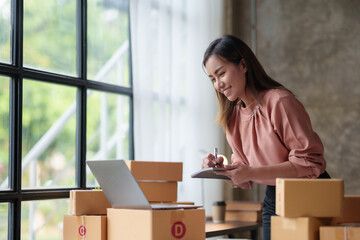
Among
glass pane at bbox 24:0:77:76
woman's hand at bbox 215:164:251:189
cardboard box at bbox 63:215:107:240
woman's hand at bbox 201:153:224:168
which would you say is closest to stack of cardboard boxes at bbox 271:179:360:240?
woman's hand at bbox 215:164:251:189

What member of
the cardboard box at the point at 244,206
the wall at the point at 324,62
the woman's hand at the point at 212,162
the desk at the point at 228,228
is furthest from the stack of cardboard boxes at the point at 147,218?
the wall at the point at 324,62

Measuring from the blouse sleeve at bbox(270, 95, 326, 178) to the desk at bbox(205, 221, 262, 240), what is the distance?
1444 mm

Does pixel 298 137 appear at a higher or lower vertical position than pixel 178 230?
Answer: higher

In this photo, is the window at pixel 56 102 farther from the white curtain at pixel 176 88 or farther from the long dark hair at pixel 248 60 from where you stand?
the long dark hair at pixel 248 60

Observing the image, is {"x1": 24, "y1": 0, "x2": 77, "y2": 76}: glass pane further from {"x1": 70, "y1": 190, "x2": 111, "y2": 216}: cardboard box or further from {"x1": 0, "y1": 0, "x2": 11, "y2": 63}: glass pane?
{"x1": 70, "y1": 190, "x2": 111, "y2": 216}: cardboard box

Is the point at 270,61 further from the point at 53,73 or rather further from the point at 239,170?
the point at 239,170

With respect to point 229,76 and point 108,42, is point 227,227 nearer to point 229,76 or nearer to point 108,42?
point 108,42

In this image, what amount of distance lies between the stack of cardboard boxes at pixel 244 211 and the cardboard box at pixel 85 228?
1942 mm

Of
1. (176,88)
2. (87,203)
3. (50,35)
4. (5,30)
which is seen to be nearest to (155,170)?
(87,203)

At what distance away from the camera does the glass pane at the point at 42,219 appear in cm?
332

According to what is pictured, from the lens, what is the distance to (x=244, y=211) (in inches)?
159

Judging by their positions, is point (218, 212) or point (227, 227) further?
point (218, 212)

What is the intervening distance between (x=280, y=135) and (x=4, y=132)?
185cm

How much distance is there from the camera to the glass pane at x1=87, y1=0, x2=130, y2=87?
384 cm
